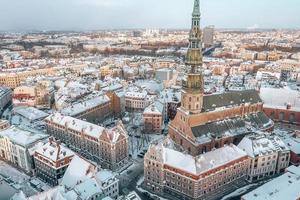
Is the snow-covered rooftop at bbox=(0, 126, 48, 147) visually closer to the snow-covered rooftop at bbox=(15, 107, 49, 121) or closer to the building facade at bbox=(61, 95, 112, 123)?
the building facade at bbox=(61, 95, 112, 123)

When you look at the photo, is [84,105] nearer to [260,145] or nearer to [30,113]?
[30,113]

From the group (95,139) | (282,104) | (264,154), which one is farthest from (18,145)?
(282,104)

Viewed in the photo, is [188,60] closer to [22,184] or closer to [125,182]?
[125,182]

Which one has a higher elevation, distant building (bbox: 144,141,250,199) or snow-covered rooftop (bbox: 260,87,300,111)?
snow-covered rooftop (bbox: 260,87,300,111)

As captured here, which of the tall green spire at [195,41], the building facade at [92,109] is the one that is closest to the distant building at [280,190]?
the tall green spire at [195,41]

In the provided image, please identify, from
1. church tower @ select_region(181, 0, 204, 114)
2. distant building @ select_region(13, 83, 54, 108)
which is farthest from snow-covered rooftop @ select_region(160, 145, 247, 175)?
distant building @ select_region(13, 83, 54, 108)

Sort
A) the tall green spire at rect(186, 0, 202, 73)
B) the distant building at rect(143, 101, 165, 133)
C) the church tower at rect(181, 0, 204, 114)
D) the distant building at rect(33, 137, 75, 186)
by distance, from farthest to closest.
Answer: the distant building at rect(143, 101, 165, 133) → the church tower at rect(181, 0, 204, 114) → the tall green spire at rect(186, 0, 202, 73) → the distant building at rect(33, 137, 75, 186)

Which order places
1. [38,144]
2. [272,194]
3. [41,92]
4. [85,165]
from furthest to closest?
[41,92], [38,144], [85,165], [272,194]

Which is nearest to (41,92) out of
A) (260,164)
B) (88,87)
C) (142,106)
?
(88,87)
